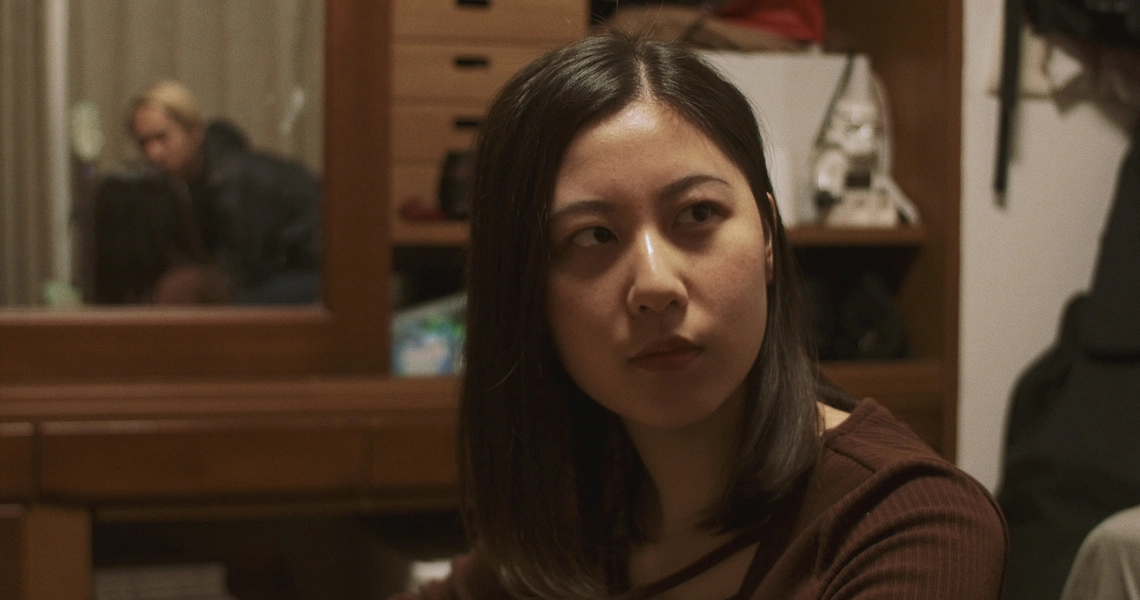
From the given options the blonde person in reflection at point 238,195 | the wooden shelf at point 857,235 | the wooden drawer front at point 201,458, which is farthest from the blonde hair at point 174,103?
the wooden shelf at point 857,235

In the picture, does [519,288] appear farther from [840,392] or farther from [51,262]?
[51,262]

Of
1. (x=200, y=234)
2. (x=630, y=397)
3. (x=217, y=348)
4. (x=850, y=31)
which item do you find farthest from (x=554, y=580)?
(x=850, y=31)

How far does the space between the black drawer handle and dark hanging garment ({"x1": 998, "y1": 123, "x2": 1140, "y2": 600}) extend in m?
1.03

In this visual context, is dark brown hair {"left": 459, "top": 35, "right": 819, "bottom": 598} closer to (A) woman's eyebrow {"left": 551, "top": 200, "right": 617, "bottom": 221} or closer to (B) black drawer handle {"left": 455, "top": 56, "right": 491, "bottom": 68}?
(A) woman's eyebrow {"left": 551, "top": 200, "right": 617, "bottom": 221}

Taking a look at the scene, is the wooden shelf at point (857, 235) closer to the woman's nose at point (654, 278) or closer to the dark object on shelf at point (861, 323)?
the dark object on shelf at point (861, 323)

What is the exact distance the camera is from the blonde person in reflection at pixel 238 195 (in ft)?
5.41

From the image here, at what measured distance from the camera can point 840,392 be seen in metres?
0.88

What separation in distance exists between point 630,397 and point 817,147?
4.09 ft

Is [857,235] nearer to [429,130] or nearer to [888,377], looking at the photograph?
[888,377]

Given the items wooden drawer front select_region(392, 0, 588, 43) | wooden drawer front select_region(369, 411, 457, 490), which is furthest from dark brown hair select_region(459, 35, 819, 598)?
wooden drawer front select_region(392, 0, 588, 43)

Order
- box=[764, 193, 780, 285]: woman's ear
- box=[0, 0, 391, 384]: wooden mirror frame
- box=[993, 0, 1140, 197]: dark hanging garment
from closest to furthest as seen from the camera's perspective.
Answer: box=[764, 193, 780, 285]: woman's ear < box=[0, 0, 391, 384]: wooden mirror frame < box=[993, 0, 1140, 197]: dark hanging garment

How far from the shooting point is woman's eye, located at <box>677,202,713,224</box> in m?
0.70

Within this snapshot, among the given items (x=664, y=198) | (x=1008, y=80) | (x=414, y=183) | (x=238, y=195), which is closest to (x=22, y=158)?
(x=238, y=195)

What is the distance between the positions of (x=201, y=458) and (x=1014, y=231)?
1349mm
